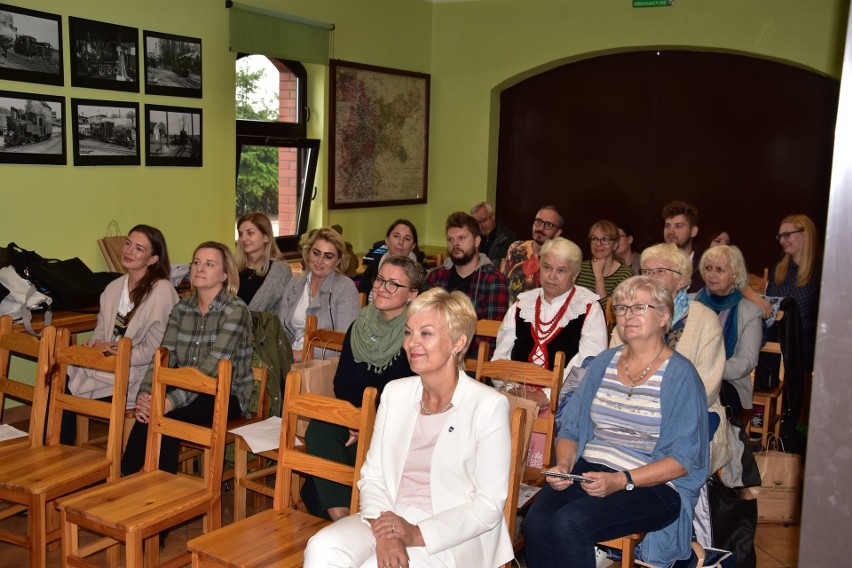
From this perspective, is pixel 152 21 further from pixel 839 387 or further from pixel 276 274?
pixel 839 387

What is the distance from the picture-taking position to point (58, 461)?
3.24 metres

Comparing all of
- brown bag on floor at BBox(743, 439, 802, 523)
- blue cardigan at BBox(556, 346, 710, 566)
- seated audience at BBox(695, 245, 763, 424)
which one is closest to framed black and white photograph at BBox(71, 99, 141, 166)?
seated audience at BBox(695, 245, 763, 424)

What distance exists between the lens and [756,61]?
721 cm

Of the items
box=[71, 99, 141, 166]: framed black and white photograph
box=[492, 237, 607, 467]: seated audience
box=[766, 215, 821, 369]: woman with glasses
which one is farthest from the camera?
box=[71, 99, 141, 166]: framed black and white photograph

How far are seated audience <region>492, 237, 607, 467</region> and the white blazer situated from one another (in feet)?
4.37

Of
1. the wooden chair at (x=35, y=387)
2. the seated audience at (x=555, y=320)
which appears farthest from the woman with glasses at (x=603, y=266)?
the wooden chair at (x=35, y=387)

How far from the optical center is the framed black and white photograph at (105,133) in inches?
203

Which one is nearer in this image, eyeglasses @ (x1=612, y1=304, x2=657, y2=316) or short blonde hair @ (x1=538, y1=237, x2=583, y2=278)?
eyeglasses @ (x1=612, y1=304, x2=657, y2=316)

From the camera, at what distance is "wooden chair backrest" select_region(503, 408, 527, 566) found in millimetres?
2465

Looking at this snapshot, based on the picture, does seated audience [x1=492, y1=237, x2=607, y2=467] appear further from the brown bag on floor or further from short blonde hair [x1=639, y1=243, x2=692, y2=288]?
the brown bag on floor

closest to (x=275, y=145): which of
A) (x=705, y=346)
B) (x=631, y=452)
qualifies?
(x=705, y=346)

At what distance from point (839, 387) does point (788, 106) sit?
7.27 m

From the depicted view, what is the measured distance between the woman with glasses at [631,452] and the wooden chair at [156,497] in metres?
1.11

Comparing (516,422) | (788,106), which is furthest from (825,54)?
(516,422)
